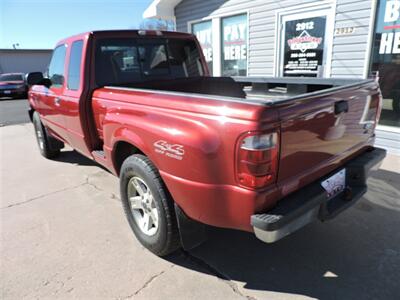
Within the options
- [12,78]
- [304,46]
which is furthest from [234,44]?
[12,78]

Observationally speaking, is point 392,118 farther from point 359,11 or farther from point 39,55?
point 39,55

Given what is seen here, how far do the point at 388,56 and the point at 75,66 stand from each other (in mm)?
→ 4901

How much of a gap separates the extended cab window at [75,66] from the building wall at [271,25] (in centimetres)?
450

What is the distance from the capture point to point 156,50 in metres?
4.03

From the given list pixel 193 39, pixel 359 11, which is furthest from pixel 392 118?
pixel 193 39

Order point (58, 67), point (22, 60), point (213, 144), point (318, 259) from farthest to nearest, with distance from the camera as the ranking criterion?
1. point (22, 60)
2. point (58, 67)
3. point (318, 259)
4. point (213, 144)

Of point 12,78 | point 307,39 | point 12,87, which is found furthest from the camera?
point 12,78

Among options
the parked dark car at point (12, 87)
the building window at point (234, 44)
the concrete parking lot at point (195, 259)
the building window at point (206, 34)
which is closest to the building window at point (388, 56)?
the concrete parking lot at point (195, 259)

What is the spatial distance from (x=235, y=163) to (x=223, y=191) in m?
0.22

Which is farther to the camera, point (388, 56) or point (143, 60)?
point (388, 56)

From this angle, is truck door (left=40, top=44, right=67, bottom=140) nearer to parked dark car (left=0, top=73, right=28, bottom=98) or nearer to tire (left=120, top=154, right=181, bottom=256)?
tire (left=120, top=154, right=181, bottom=256)

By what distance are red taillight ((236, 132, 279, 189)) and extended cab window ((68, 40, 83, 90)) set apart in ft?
8.25

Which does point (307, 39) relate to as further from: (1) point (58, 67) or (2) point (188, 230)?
(2) point (188, 230)

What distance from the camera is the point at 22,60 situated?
3484 centimetres
